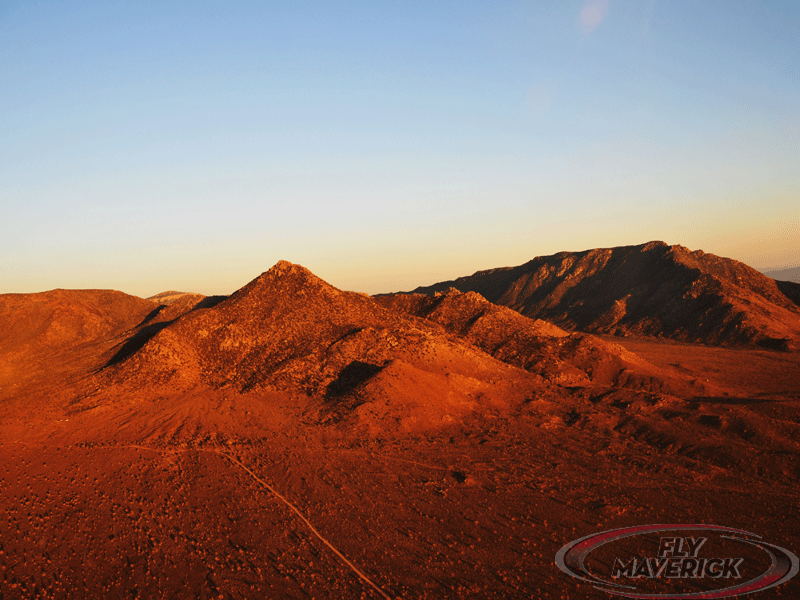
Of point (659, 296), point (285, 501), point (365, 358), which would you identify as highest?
point (365, 358)

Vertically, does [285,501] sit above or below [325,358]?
below

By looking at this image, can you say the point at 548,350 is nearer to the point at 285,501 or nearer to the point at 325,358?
the point at 325,358

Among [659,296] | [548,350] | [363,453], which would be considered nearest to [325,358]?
[363,453]

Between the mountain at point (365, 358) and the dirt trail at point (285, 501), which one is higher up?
the mountain at point (365, 358)

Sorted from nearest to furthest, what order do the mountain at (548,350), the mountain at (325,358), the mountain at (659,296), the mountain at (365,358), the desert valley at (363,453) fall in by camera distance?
the desert valley at (363,453)
the mountain at (325,358)
the mountain at (365,358)
the mountain at (548,350)
the mountain at (659,296)

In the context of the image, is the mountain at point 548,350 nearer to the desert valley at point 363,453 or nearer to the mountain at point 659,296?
the desert valley at point 363,453

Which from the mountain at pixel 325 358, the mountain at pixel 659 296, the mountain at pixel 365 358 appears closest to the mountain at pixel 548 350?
the mountain at pixel 365 358

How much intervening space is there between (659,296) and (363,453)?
67529mm

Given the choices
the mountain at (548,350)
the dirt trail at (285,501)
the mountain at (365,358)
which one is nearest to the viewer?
the dirt trail at (285,501)

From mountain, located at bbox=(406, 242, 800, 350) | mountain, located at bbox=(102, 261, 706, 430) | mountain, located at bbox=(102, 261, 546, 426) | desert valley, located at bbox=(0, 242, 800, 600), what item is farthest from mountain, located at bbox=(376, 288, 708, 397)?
mountain, located at bbox=(406, 242, 800, 350)

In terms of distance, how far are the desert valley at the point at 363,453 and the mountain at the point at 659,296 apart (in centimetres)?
925

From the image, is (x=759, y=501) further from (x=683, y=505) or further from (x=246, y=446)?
(x=246, y=446)

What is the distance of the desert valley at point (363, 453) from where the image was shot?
13.9 m

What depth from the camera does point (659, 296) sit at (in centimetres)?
7344
